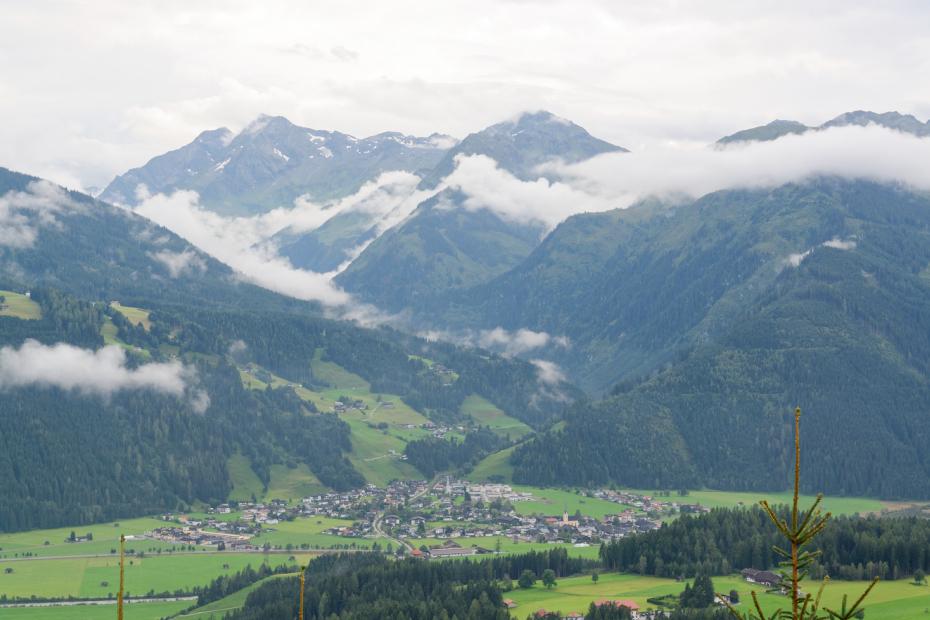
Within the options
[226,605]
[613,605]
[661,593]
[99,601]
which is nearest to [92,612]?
[99,601]

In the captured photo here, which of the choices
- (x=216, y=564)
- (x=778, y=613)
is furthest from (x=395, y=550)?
(x=778, y=613)

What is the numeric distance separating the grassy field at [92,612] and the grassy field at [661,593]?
45.5 metres

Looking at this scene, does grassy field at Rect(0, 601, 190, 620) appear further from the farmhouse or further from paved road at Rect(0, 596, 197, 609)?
the farmhouse

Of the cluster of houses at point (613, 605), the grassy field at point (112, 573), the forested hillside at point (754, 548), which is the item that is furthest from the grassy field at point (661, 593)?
the grassy field at point (112, 573)

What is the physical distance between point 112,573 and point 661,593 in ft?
279

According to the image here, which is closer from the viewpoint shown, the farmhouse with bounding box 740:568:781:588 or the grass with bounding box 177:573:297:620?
the farmhouse with bounding box 740:568:781:588

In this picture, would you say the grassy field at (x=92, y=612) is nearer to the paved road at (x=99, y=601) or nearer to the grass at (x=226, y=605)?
the paved road at (x=99, y=601)

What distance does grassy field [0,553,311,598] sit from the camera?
172288 millimetres

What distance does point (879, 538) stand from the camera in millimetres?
152250

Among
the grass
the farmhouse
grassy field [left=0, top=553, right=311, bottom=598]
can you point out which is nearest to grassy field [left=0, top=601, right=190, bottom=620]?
the grass

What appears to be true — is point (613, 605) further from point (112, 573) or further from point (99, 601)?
point (112, 573)

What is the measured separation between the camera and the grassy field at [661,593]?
414ft

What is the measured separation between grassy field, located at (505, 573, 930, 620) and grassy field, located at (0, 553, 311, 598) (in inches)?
2110

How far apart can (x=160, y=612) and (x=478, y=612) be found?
51612mm
